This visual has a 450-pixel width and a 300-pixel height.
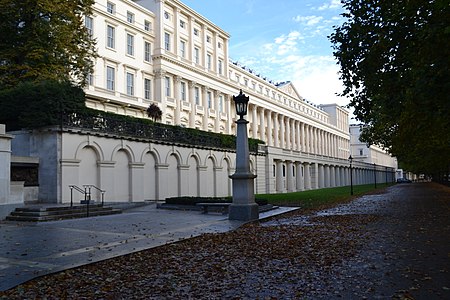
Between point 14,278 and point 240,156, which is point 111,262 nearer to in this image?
point 14,278

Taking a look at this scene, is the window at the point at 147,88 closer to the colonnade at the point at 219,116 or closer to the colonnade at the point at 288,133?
the colonnade at the point at 219,116

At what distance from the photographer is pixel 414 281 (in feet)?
22.5

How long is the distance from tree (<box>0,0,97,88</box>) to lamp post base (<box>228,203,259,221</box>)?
48.5 feet

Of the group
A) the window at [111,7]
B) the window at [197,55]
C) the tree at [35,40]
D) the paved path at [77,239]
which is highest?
the window at [111,7]

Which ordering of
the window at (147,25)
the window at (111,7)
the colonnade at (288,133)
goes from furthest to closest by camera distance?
1. the colonnade at (288,133)
2. the window at (147,25)
3. the window at (111,7)

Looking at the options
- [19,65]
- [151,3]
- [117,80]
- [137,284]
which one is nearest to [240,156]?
[137,284]

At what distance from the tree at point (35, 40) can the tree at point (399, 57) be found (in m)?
16.8

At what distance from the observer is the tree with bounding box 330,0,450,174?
1191cm

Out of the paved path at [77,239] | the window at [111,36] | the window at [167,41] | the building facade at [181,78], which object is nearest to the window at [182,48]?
the building facade at [181,78]

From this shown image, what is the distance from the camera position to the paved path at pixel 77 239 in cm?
804

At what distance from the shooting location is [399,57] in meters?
14.6

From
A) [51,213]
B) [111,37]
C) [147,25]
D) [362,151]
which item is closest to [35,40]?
[51,213]

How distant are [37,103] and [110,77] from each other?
23.7 m

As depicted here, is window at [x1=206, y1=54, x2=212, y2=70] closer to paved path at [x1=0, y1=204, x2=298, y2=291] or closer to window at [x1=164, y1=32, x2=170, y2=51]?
window at [x1=164, y1=32, x2=170, y2=51]
